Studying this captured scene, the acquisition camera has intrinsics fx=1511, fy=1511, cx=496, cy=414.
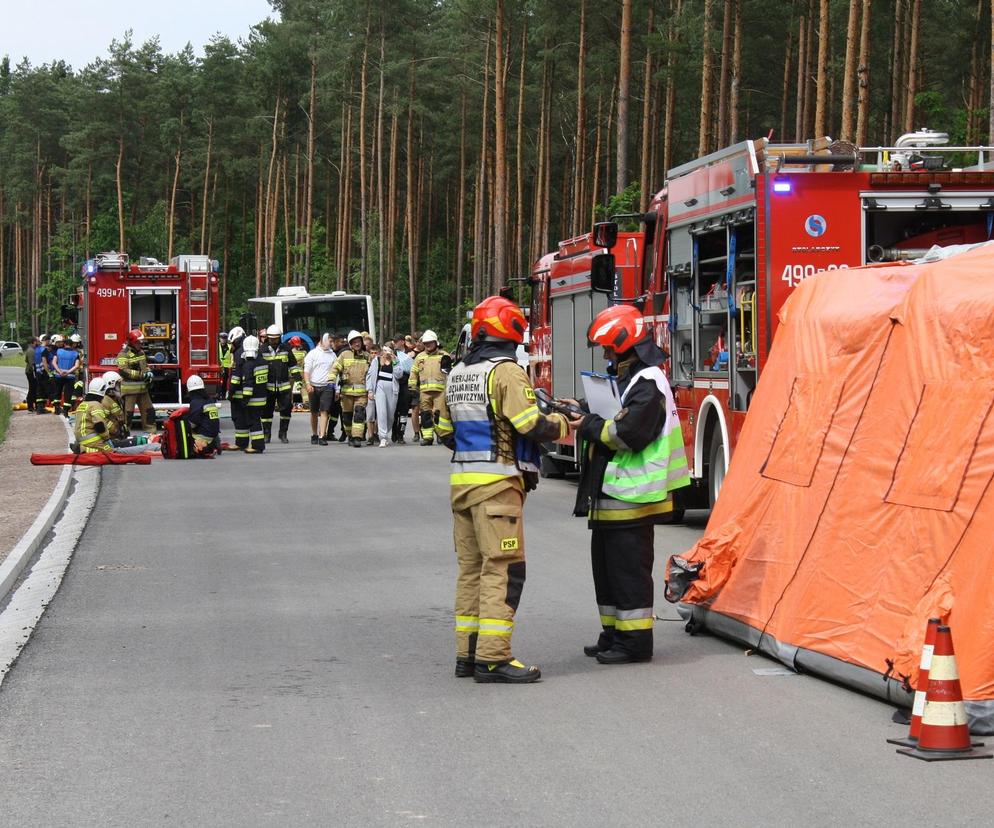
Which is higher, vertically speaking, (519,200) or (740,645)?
(519,200)

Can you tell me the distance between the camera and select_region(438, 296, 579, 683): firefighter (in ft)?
24.4

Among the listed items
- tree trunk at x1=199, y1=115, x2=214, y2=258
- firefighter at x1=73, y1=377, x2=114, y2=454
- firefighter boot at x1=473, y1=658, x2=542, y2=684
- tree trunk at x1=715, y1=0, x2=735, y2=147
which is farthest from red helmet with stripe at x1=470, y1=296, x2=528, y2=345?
tree trunk at x1=199, y1=115, x2=214, y2=258

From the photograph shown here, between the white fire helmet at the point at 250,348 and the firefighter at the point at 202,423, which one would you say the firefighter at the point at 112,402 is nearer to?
the firefighter at the point at 202,423

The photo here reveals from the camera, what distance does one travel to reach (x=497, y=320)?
24.9ft

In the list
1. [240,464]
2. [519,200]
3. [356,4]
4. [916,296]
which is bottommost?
[240,464]

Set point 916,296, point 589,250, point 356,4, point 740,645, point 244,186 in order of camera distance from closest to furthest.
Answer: point 916,296 → point 740,645 → point 589,250 → point 356,4 → point 244,186

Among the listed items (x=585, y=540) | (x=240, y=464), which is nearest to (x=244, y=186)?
(x=240, y=464)

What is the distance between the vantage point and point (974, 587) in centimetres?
637

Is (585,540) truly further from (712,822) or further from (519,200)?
(519,200)

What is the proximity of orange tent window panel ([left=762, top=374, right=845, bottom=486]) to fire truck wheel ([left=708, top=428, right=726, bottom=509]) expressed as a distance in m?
4.25

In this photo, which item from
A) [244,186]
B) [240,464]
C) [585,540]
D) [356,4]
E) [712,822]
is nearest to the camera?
[712,822]

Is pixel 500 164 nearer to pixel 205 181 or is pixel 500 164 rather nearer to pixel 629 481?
pixel 629 481

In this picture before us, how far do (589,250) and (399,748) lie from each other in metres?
12.3

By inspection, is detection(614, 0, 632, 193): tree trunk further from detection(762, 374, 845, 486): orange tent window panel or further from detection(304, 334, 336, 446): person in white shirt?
detection(762, 374, 845, 486): orange tent window panel
